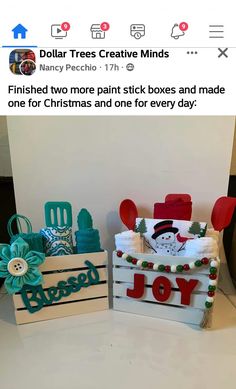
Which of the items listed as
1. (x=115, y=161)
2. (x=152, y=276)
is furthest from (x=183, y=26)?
(x=152, y=276)

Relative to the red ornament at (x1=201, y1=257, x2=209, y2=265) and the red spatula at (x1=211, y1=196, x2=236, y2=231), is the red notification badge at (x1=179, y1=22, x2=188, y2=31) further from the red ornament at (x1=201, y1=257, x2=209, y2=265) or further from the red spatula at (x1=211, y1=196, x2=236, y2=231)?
the red ornament at (x1=201, y1=257, x2=209, y2=265)

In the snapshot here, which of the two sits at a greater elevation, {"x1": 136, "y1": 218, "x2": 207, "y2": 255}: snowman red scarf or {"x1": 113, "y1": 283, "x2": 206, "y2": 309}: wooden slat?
{"x1": 136, "y1": 218, "x2": 207, "y2": 255}: snowman red scarf

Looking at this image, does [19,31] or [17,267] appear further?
[19,31]

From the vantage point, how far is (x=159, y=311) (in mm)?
720

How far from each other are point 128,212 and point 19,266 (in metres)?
0.28

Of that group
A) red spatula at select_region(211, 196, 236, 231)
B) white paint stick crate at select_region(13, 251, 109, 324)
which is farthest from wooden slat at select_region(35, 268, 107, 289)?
red spatula at select_region(211, 196, 236, 231)

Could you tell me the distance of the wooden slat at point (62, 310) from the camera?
2.33 ft

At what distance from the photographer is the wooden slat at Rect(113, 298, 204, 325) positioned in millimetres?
695

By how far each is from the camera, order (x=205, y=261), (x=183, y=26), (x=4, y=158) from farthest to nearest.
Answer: (x=4, y=158) < (x=183, y=26) < (x=205, y=261)

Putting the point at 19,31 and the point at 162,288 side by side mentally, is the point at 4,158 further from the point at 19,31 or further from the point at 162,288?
the point at 162,288

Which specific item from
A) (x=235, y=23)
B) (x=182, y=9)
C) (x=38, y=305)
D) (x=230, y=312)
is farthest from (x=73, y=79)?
(x=230, y=312)

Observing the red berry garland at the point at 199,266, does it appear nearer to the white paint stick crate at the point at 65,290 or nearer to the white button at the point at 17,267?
the white paint stick crate at the point at 65,290

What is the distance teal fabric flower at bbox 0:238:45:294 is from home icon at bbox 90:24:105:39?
0.51 meters

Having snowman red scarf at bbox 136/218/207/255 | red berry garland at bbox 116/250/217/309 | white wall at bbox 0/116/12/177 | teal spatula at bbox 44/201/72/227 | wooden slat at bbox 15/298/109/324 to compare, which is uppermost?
white wall at bbox 0/116/12/177
